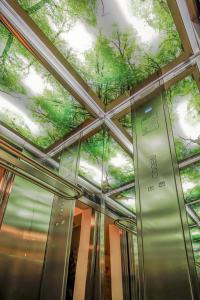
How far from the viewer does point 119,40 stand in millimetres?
1930

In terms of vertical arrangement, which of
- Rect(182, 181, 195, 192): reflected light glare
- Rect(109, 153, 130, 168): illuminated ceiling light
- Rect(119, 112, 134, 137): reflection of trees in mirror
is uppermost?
Rect(119, 112, 134, 137): reflection of trees in mirror

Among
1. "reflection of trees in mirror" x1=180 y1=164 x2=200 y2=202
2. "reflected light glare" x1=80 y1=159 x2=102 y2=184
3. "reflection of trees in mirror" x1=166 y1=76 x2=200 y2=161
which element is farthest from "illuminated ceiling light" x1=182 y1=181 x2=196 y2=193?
"reflected light glare" x1=80 y1=159 x2=102 y2=184

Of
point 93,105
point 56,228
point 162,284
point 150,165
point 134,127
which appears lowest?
point 162,284

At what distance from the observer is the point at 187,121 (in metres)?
2.75

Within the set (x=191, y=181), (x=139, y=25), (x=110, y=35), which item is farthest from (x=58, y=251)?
(x=191, y=181)

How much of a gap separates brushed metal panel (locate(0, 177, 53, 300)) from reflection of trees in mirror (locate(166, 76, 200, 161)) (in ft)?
7.49

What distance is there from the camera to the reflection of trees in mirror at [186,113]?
2332mm

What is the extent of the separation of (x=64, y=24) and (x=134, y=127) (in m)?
1.21

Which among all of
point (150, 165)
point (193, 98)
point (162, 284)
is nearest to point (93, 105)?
point (150, 165)

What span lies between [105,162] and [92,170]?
0.39 m

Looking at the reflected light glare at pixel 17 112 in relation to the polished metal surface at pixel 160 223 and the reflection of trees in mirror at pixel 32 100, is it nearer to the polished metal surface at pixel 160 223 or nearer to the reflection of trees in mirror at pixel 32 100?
the reflection of trees in mirror at pixel 32 100

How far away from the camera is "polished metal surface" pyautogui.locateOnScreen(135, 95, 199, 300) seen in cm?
134

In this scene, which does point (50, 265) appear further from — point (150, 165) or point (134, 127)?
point (134, 127)

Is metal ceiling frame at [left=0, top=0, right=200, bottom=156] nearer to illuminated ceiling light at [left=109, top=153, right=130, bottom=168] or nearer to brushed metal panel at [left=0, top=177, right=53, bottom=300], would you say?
illuminated ceiling light at [left=109, top=153, right=130, bottom=168]
